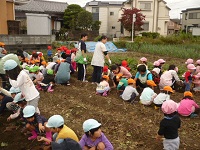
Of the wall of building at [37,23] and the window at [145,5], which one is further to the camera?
the window at [145,5]

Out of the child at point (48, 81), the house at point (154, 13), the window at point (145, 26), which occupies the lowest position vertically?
the child at point (48, 81)

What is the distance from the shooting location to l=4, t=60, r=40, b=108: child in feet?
12.6

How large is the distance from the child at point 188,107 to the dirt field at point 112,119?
0.13 metres

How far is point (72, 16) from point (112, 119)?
25.9 m

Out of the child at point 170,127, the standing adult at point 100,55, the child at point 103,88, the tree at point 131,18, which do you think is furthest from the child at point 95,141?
the tree at point 131,18

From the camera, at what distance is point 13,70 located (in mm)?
3877

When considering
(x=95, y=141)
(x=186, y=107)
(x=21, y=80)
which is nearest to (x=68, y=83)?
(x=21, y=80)

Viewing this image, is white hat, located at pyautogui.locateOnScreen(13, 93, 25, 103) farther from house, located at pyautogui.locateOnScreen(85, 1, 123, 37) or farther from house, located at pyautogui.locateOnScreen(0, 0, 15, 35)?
house, located at pyautogui.locateOnScreen(85, 1, 123, 37)

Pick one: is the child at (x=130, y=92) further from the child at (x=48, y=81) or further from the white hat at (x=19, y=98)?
the white hat at (x=19, y=98)

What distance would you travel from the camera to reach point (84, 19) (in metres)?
28.4

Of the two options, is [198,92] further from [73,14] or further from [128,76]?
[73,14]

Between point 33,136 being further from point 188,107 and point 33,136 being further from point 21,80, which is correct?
point 188,107

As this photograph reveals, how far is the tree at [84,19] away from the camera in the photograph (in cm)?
2794

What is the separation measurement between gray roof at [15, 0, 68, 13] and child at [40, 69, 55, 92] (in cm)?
2278
